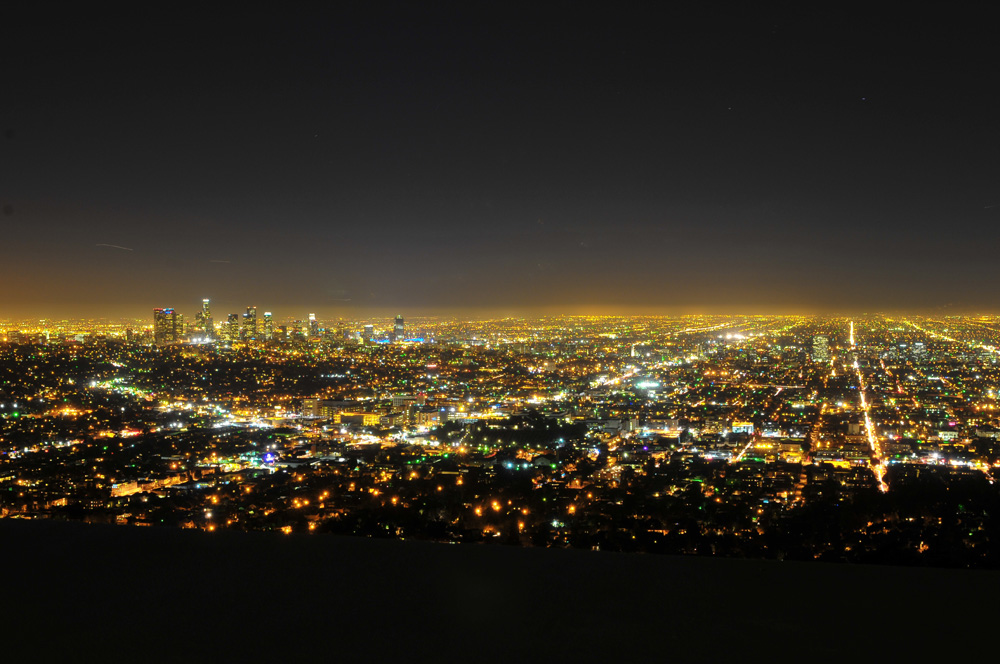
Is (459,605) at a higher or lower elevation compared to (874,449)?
higher

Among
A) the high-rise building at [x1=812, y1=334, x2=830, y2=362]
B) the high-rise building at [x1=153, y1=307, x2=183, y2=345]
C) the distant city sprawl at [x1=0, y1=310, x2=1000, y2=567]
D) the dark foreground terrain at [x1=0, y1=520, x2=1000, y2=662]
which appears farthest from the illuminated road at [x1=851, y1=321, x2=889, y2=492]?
the high-rise building at [x1=153, y1=307, x2=183, y2=345]

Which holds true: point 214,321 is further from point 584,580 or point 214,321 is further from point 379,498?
point 584,580

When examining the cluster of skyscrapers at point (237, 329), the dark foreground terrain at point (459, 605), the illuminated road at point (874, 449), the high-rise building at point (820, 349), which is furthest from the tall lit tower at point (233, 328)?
the dark foreground terrain at point (459, 605)

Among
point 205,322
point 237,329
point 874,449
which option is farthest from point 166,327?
point 874,449

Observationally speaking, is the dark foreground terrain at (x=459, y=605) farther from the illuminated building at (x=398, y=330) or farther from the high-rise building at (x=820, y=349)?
the illuminated building at (x=398, y=330)

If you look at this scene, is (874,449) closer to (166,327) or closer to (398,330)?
(166,327)

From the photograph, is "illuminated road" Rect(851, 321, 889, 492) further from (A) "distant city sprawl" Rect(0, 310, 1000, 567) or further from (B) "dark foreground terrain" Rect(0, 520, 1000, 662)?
(B) "dark foreground terrain" Rect(0, 520, 1000, 662)
